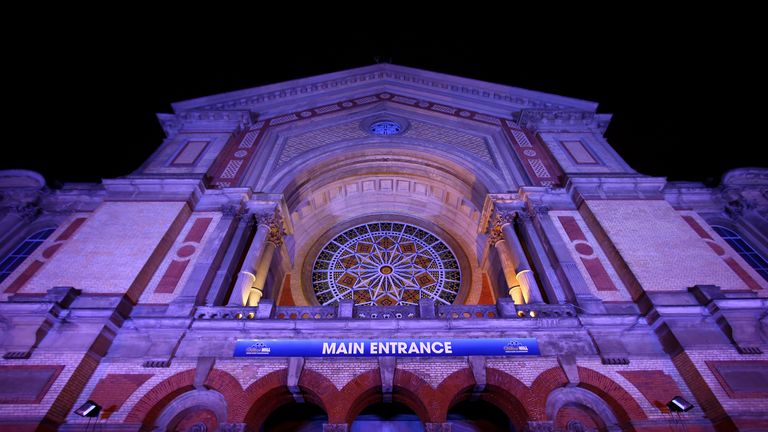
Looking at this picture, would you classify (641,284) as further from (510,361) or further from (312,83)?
(312,83)

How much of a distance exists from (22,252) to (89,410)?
8.17 m

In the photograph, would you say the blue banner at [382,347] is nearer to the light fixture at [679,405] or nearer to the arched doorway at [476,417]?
the arched doorway at [476,417]

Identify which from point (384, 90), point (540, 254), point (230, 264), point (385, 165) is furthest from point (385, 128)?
point (230, 264)

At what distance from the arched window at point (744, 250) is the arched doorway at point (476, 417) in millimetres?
9259

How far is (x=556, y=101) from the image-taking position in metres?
19.7

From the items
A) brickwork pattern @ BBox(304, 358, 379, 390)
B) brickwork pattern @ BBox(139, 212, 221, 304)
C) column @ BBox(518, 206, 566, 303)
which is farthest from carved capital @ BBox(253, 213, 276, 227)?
column @ BBox(518, 206, 566, 303)

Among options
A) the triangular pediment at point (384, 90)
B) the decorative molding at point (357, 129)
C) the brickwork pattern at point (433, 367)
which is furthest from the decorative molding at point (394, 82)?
the brickwork pattern at point (433, 367)

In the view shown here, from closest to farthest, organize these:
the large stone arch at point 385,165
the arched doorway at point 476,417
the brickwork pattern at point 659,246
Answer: the arched doorway at point 476,417
the brickwork pattern at point 659,246
the large stone arch at point 385,165

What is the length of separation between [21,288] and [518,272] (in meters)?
13.6

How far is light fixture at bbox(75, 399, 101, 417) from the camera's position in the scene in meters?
7.82

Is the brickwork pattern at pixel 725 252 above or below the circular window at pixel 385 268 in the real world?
below

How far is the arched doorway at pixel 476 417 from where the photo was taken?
34.3 ft

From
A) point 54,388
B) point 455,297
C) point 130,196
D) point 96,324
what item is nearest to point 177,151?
point 130,196

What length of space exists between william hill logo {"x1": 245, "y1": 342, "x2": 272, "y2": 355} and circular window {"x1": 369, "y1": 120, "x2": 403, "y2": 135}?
1200 cm
